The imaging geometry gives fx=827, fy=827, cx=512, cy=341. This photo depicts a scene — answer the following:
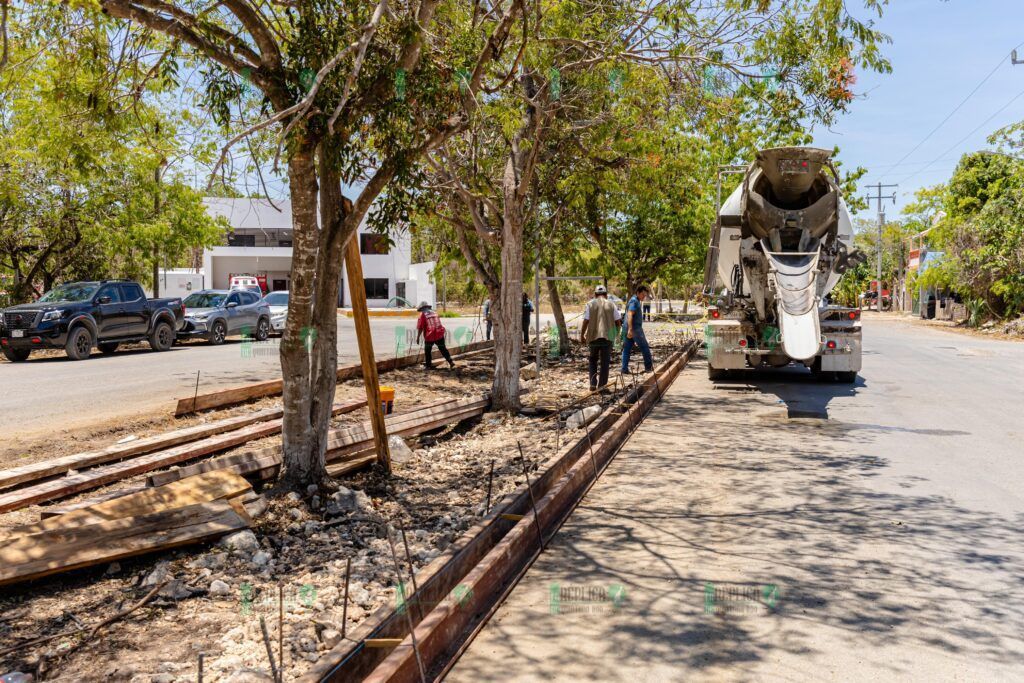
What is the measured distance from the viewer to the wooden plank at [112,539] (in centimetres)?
475

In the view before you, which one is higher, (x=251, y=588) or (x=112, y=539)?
(x=112, y=539)

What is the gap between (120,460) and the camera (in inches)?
319

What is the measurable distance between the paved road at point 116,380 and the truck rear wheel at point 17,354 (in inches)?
10.9

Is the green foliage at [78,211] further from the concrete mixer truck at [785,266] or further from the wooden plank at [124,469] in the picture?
the concrete mixer truck at [785,266]

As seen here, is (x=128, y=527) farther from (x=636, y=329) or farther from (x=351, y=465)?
(x=636, y=329)

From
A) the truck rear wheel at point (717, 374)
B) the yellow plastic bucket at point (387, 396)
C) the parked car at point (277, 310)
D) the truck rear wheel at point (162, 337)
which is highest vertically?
the parked car at point (277, 310)

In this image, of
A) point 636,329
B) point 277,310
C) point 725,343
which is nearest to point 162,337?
point 277,310

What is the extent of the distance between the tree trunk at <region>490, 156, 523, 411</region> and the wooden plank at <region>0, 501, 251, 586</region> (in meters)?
6.54

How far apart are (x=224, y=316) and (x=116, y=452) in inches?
751

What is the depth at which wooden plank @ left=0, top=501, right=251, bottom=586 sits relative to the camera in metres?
4.75

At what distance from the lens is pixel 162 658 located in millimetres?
4027

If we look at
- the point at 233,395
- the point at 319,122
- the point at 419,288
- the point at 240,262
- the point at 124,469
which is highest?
the point at 240,262

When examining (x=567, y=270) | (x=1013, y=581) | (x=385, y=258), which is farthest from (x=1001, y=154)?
(x=1013, y=581)

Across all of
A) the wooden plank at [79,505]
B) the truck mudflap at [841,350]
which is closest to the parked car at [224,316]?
the truck mudflap at [841,350]
